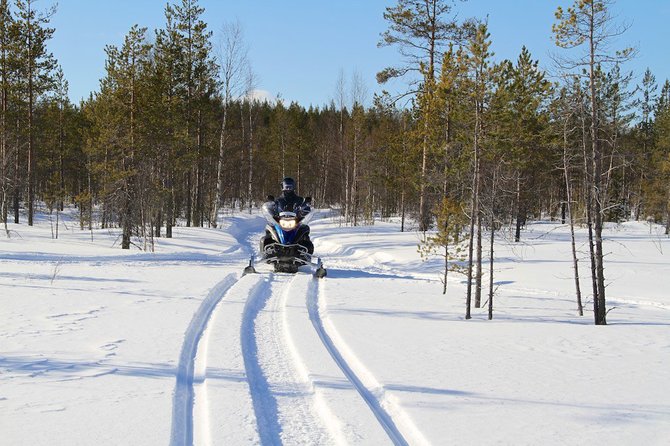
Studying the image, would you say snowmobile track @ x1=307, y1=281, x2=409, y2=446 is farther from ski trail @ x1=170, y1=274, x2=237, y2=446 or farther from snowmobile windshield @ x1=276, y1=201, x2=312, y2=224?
snowmobile windshield @ x1=276, y1=201, x2=312, y2=224

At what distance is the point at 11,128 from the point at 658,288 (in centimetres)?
3313

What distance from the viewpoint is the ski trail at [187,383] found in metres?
3.86

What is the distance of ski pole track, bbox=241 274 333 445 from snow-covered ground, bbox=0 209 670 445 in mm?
23

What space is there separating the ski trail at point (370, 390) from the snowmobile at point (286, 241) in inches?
210

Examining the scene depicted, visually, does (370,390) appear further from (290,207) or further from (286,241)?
(290,207)

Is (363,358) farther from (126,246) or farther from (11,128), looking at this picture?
(11,128)

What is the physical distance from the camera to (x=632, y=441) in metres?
4.01

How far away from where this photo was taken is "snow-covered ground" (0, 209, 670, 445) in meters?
4.05

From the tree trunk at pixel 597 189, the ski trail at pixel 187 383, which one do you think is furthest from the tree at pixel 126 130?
the tree trunk at pixel 597 189

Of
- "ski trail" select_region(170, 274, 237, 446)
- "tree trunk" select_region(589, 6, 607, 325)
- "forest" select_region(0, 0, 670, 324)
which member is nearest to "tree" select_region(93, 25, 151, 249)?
"forest" select_region(0, 0, 670, 324)

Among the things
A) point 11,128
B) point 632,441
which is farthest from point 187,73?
point 632,441

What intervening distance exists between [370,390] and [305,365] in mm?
906

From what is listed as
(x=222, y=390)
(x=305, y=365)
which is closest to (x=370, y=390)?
(x=305, y=365)

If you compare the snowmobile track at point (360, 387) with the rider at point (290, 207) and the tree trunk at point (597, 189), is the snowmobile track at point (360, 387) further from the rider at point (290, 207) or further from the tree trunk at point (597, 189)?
the tree trunk at point (597, 189)
